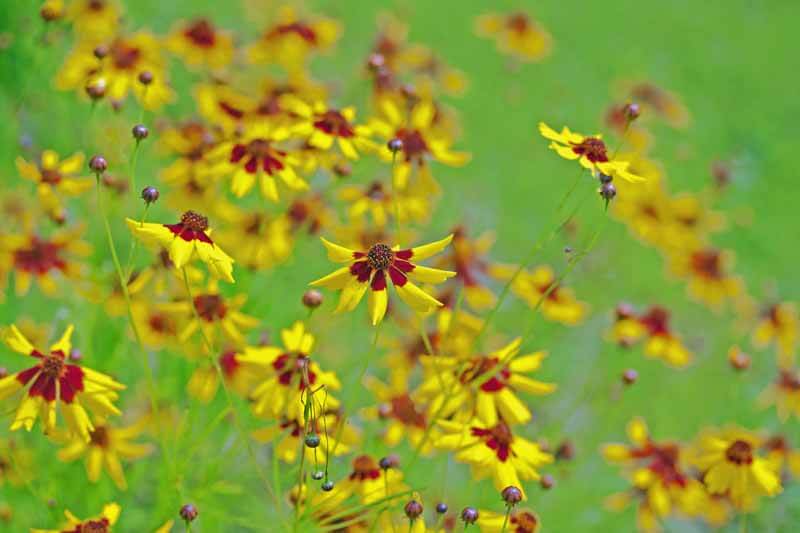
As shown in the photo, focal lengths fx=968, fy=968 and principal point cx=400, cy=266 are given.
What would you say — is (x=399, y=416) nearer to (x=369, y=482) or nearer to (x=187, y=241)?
(x=369, y=482)

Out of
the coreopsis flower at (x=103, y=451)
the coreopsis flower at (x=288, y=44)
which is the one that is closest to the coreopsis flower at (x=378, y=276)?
the coreopsis flower at (x=103, y=451)

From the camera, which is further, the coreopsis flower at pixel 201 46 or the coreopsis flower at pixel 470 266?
the coreopsis flower at pixel 201 46

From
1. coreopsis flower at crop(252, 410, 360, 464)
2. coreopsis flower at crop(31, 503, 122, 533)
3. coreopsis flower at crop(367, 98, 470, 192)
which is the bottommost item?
coreopsis flower at crop(31, 503, 122, 533)

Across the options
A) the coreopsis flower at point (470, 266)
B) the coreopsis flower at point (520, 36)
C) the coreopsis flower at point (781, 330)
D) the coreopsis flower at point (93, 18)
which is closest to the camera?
the coreopsis flower at point (470, 266)

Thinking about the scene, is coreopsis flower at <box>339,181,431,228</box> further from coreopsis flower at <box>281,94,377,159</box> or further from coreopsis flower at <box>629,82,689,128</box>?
coreopsis flower at <box>629,82,689,128</box>

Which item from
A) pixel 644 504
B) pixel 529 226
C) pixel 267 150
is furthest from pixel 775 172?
pixel 267 150

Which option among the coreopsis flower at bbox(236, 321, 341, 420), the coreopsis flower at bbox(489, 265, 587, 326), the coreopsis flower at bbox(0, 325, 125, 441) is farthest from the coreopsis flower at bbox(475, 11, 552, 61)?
the coreopsis flower at bbox(0, 325, 125, 441)

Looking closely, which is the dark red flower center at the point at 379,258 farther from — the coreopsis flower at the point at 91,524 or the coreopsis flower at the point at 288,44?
the coreopsis flower at the point at 288,44
